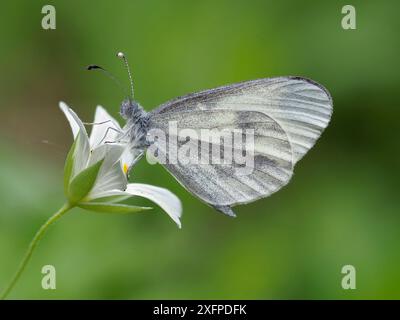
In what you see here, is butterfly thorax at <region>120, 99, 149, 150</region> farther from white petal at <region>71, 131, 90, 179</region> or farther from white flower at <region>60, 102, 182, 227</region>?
white petal at <region>71, 131, 90, 179</region>

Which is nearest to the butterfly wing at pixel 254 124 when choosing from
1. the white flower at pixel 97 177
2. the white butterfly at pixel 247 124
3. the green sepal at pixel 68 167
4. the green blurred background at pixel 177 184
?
the white butterfly at pixel 247 124

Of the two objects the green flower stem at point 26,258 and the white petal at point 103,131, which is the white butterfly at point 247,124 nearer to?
the white petal at point 103,131

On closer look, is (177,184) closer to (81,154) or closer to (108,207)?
(81,154)

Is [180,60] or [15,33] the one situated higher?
[15,33]

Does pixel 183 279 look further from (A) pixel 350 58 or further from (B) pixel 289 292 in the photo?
(A) pixel 350 58

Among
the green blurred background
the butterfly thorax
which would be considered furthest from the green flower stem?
the green blurred background

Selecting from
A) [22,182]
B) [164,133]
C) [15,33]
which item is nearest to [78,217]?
[22,182]
